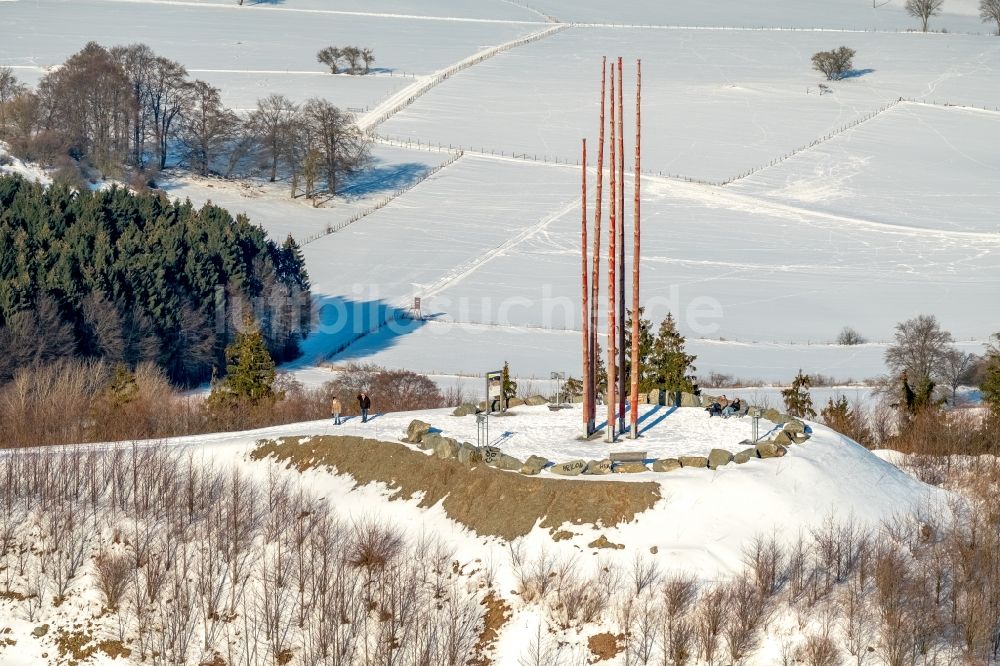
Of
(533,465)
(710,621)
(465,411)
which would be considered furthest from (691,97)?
(710,621)

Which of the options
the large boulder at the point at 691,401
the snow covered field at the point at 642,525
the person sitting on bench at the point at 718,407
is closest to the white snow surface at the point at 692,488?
the snow covered field at the point at 642,525

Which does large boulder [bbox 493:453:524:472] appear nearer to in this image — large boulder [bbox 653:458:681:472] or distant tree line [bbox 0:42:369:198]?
large boulder [bbox 653:458:681:472]

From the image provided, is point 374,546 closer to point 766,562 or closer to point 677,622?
point 677,622

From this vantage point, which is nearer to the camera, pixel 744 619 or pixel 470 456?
pixel 744 619

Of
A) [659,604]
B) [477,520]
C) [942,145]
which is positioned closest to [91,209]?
[477,520]

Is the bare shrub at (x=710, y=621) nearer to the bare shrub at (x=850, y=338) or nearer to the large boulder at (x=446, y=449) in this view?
the large boulder at (x=446, y=449)

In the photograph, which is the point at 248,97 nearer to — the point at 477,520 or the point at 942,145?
the point at 942,145
